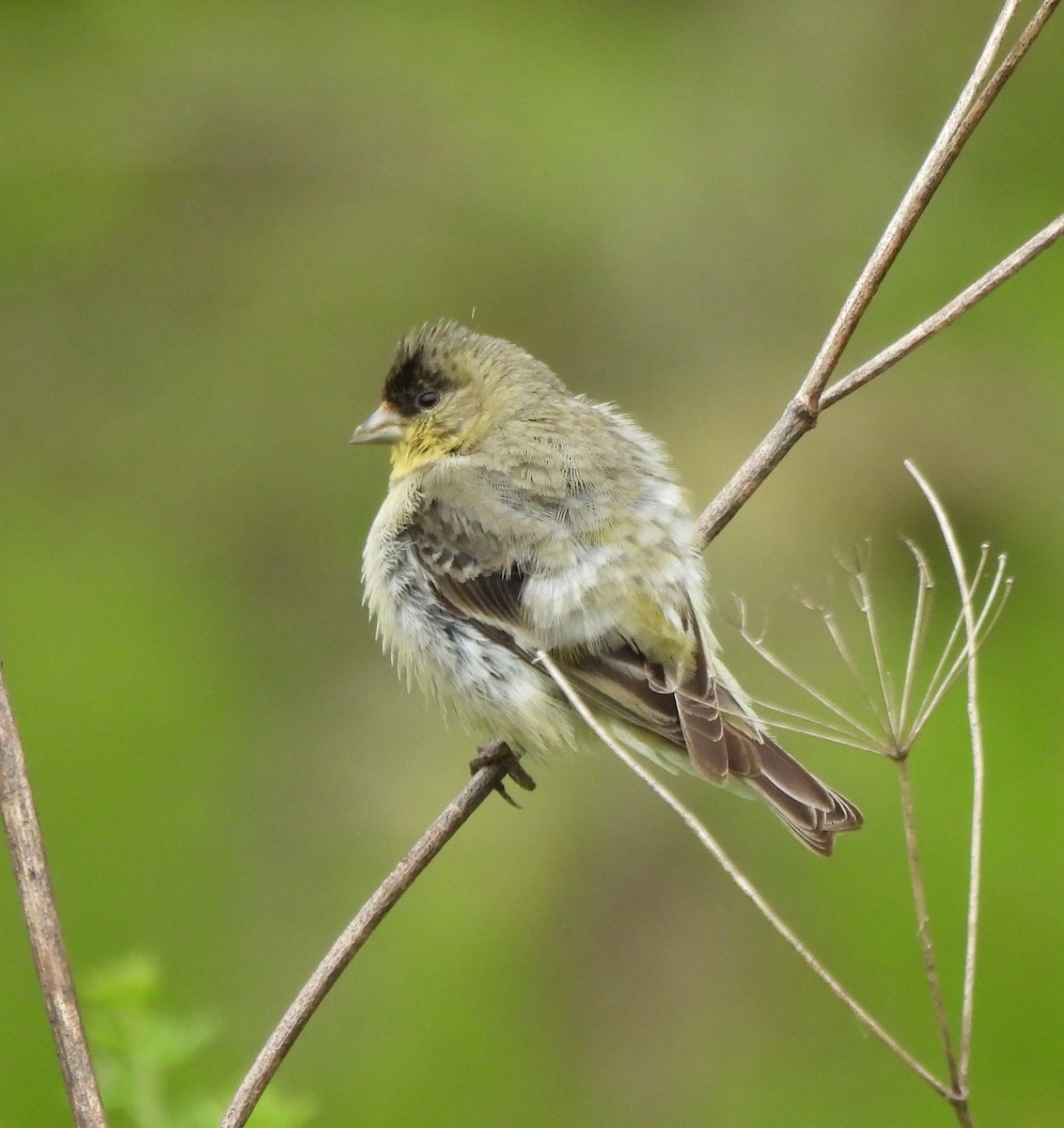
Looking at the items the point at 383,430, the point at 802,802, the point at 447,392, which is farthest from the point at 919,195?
the point at 383,430

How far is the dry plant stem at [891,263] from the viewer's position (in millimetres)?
2904

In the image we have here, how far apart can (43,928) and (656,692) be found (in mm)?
1907

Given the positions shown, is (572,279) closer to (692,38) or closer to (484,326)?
(484,326)

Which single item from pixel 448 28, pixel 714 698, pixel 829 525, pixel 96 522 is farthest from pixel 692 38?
pixel 714 698

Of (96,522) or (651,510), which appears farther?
(96,522)

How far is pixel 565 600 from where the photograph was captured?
165 inches

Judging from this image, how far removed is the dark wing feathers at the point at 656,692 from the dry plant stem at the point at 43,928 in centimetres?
177

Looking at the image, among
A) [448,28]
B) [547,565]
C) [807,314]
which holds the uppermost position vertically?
[448,28]

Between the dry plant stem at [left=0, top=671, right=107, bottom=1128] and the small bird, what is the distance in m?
1.78

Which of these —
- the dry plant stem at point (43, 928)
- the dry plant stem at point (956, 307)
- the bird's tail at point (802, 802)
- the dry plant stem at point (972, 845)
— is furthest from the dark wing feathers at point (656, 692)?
the dry plant stem at point (43, 928)

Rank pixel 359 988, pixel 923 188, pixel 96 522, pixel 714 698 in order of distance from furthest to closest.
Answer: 1. pixel 96 522
2. pixel 359 988
3. pixel 714 698
4. pixel 923 188

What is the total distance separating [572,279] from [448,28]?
1940 millimetres

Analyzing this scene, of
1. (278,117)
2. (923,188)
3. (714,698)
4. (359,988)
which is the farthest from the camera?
(278,117)

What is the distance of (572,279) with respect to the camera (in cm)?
901
